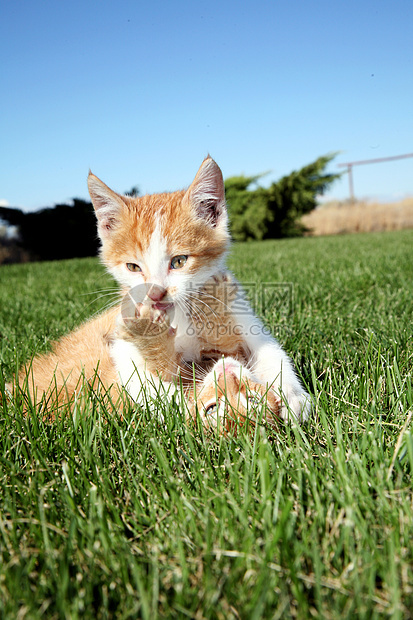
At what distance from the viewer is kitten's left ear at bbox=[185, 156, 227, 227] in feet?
5.16

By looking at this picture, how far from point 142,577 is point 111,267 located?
1.16m

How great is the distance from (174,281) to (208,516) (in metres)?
0.88

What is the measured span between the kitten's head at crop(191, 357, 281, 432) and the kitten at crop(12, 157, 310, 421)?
0.13 meters

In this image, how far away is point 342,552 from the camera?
0.81 meters

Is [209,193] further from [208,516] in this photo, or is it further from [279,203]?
[279,203]

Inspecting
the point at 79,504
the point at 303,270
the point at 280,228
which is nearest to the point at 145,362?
the point at 79,504

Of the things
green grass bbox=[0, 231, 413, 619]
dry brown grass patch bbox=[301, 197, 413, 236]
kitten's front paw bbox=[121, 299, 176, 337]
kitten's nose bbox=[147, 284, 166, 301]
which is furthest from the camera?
dry brown grass patch bbox=[301, 197, 413, 236]

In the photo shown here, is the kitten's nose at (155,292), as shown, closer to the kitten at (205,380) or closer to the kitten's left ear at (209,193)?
the kitten at (205,380)

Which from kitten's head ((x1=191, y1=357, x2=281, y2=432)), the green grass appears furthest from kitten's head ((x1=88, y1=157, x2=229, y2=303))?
the green grass

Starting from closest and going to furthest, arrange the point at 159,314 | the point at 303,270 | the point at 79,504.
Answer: the point at 79,504, the point at 159,314, the point at 303,270

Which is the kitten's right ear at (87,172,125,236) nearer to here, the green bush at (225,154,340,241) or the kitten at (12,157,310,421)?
the kitten at (12,157,310,421)

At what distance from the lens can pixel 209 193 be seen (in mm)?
1642

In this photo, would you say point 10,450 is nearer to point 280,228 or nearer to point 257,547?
point 257,547

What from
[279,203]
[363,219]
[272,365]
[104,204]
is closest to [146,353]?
[272,365]
